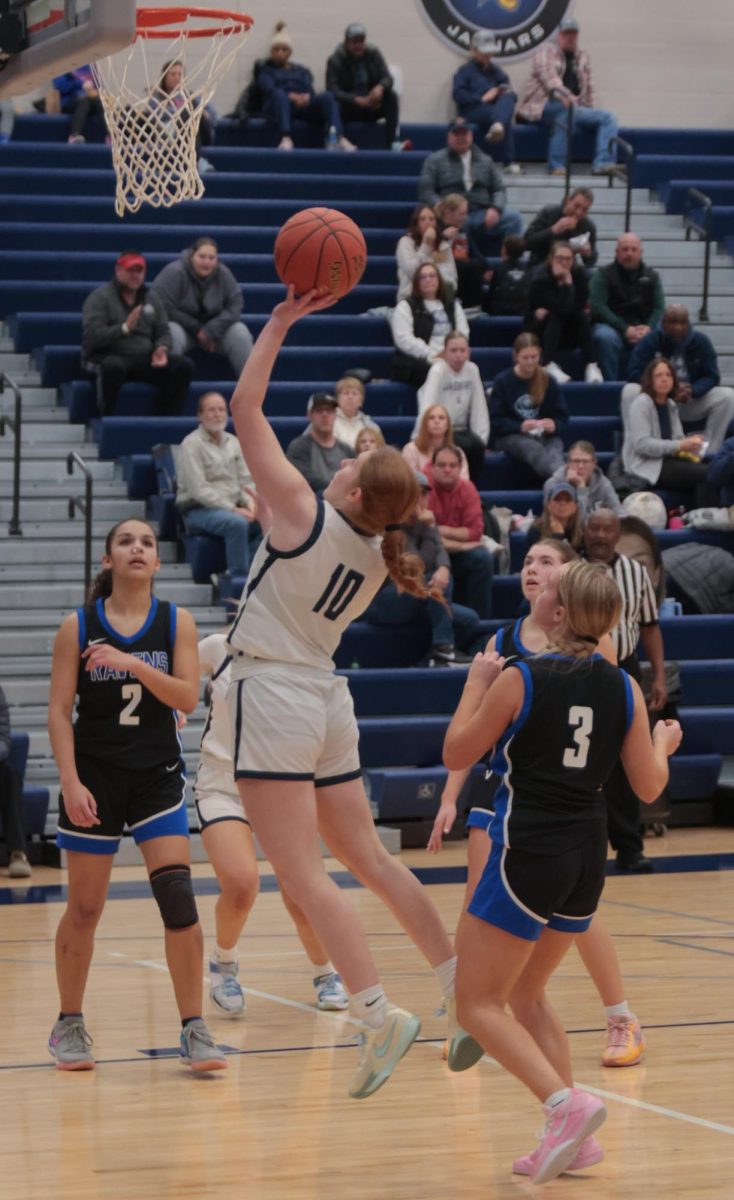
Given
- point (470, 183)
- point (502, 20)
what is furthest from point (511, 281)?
point (502, 20)

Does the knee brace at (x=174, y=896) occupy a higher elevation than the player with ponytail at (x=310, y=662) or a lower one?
lower

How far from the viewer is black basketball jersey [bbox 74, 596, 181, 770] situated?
215 inches

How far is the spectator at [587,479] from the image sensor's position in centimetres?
1162

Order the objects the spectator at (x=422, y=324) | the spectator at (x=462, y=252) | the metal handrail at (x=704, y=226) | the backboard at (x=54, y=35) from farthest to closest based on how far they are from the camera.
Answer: the metal handrail at (x=704, y=226) → the spectator at (x=462, y=252) → the spectator at (x=422, y=324) → the backboard at (x=54, y=35)

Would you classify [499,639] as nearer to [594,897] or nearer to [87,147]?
[594,897]

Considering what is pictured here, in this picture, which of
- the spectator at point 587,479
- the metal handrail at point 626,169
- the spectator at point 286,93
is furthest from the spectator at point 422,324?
the spectator at point 286,93

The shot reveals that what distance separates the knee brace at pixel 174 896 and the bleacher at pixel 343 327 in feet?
16.1

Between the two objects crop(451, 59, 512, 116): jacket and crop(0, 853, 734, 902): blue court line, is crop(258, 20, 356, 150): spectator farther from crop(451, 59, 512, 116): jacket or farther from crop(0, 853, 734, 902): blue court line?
crop(0, 853, 734, 902): blue court line

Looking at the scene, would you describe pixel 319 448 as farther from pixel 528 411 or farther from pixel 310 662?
pixel 310 662

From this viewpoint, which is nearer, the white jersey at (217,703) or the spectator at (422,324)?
the white jersey at (217,703)

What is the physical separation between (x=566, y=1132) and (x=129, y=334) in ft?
29.4

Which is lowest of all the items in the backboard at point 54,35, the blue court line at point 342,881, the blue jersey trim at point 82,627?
the blue court line at point 342,881

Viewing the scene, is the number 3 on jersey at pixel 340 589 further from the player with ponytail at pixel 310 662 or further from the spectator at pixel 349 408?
the spectator at pixel 349 408

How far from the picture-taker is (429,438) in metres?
11.5
